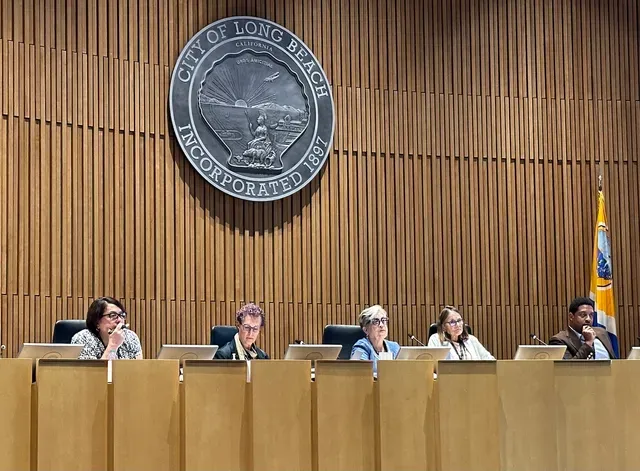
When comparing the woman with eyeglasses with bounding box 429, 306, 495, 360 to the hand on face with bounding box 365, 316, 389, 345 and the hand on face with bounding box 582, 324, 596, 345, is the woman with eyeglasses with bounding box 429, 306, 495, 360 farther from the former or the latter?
the hand on face with bounding box 582, 324, 596, 345

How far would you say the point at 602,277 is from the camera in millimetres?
7852

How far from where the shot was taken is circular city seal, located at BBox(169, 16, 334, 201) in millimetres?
7328

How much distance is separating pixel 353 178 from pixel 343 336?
1.72 m

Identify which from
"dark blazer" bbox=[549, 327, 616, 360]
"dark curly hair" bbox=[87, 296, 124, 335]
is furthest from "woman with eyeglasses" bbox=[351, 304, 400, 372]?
"dark curly hair" bbox=[87, 296, 124, 335]

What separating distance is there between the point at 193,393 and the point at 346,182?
393 cm

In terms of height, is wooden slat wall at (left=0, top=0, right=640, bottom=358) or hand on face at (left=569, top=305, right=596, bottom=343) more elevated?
wooden slat wall at (left=0, top=0, right=640, bottom=358)

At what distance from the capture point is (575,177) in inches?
322

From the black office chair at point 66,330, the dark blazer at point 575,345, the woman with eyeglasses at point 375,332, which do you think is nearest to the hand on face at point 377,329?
the woman with eyeglasses at point 375,332

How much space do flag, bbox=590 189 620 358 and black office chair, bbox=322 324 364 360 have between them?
224 centimetres

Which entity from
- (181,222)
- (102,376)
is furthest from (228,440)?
(181,222)

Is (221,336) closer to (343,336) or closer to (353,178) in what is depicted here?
(343,336)

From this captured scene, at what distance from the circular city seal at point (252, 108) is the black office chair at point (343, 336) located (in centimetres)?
143

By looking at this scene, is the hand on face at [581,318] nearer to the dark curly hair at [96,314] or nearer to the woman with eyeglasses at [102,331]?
the woman with eyeglasses at [102,331]

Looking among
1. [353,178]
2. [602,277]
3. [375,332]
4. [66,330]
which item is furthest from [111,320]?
[602,277]
